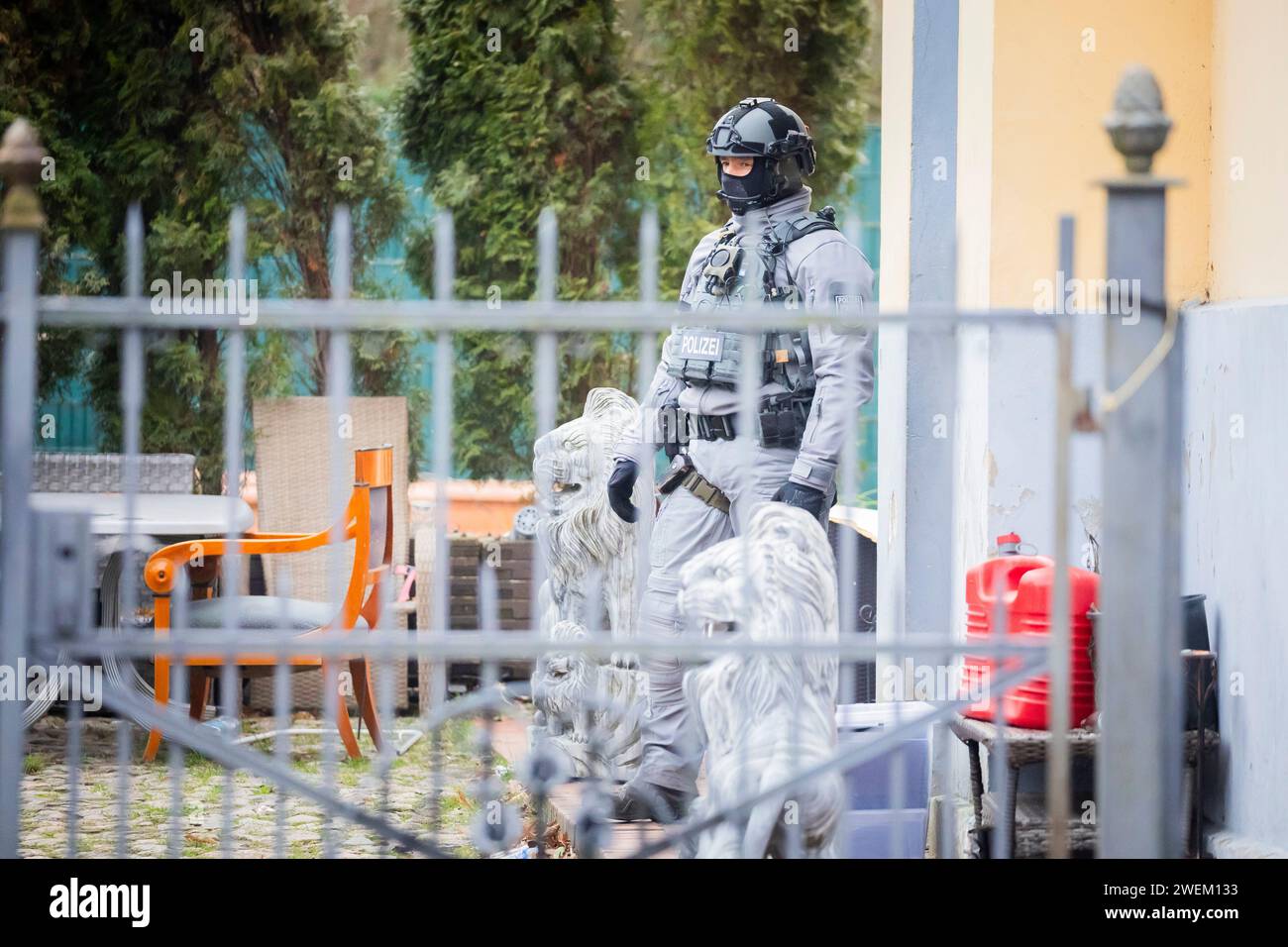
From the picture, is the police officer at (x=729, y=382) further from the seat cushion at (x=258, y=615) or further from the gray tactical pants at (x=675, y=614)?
the seat cushion at (x=258, y=615)

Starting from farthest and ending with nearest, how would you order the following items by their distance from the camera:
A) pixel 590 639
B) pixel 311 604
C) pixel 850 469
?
pixel 311 604 < pixel 850 469 < pixel 590 639

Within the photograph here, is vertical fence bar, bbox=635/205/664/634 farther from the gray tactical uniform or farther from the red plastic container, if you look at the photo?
the red plastic container

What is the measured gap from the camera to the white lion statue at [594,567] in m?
5.29

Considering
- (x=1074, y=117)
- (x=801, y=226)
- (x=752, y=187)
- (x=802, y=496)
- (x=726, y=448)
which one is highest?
(x=1074, y=117)

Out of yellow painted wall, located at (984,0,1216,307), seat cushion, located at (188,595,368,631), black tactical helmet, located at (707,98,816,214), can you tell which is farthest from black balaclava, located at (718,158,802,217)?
seat cushion, located at (188,595,368,631)

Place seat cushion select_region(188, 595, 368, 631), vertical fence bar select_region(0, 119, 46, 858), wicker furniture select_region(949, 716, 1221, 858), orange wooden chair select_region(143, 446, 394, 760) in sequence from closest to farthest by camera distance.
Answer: vertical fence bar select_region(0, 119, 46, 858), wicker furniture select_region(949, 716, 1221, 858), orange wooden chair select_region(143, 446, 394, 760), seat cushion select_region(188, 595, 368, 631)

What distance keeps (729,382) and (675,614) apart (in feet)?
2.29

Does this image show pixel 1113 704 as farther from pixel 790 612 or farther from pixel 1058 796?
pixel 790 612

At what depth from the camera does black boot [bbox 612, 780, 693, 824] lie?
4.61m

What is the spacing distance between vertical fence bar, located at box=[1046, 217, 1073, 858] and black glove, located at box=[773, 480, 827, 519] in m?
1.51

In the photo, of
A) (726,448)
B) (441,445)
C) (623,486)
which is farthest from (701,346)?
(441,445)

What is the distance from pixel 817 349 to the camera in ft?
14.1

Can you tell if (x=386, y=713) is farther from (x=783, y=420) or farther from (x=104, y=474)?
(x=104, y=474)

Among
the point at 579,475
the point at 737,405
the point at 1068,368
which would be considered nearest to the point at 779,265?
the point at 737,405
